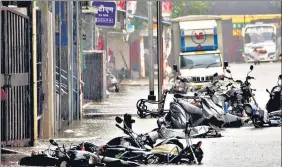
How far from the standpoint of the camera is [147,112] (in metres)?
23.4

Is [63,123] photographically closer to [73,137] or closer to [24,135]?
[73,137]

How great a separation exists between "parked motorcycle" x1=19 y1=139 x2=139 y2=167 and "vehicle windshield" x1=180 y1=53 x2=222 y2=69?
21.6 meters

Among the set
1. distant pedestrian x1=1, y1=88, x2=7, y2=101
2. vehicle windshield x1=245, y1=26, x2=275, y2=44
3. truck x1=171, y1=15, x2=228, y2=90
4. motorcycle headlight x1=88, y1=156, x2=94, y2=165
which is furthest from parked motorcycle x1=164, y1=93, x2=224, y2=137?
vehicle windshield x1=245, y1=26, x2=275, y2=44

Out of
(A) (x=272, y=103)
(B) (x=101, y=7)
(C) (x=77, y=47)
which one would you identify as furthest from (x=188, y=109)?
(B) (x=101, y=7)

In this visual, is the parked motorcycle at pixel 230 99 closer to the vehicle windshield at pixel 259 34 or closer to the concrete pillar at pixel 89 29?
the concrete pillar at pixel 89 29

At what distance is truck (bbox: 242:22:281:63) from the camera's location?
61344 millimetres

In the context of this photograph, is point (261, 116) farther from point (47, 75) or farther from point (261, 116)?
point (47, 75)

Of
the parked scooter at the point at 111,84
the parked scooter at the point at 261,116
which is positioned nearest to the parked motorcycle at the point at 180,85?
the parked scooter at the point at 261,116

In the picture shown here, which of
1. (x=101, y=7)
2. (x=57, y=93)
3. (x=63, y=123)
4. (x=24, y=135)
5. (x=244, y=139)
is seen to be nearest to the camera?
(x=24, y=135)

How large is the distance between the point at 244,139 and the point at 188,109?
220 centimetres

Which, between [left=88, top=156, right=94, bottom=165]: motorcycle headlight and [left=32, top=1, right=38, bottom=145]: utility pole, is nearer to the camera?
[left=88, top=156, right=94, bottom=165]: motorcycle headlight

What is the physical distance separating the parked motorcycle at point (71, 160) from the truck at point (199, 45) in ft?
69.2

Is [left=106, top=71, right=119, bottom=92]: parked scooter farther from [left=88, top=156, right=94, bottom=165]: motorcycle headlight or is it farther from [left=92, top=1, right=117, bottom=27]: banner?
[left=88, top=156, right=94, bottom=165]: motorcycle headlight

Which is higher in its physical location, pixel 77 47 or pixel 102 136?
pixel 77 47
